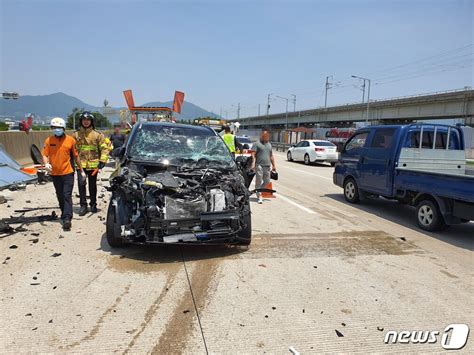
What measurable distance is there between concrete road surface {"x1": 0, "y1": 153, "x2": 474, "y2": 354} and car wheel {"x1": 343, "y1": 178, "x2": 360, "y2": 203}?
291 cm

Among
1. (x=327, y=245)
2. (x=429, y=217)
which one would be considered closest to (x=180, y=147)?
(x=327, y=245)

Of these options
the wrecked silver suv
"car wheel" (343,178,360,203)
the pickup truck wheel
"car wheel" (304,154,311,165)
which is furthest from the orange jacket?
"car wheel" (304,154,311,165)

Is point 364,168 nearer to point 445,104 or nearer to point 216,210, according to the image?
point 216,210

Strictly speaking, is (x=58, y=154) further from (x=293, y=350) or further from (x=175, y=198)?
(x=293, y=350)

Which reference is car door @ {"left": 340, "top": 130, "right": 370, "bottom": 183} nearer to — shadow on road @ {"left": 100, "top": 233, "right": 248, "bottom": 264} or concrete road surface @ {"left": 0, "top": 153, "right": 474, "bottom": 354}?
concrete road surface @ {"left": 0, "top": 153, "right": 474, "bottom": 354}

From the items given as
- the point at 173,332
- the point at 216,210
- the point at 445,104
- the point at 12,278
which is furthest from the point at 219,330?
the point at 445,104

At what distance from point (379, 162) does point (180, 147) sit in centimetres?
472

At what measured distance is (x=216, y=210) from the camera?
17.5 ft

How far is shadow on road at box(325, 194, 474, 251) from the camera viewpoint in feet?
22.8

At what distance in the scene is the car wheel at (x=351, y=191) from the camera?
10.0 metres

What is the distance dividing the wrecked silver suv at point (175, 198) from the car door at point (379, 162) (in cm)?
390

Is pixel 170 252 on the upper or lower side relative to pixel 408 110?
lower

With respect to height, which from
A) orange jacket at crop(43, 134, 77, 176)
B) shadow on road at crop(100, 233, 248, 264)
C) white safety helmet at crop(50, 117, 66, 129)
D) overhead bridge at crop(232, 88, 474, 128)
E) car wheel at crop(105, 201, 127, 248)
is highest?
overhead bridge at crop(232, 88, 474, 128)

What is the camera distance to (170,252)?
5.59 meters
